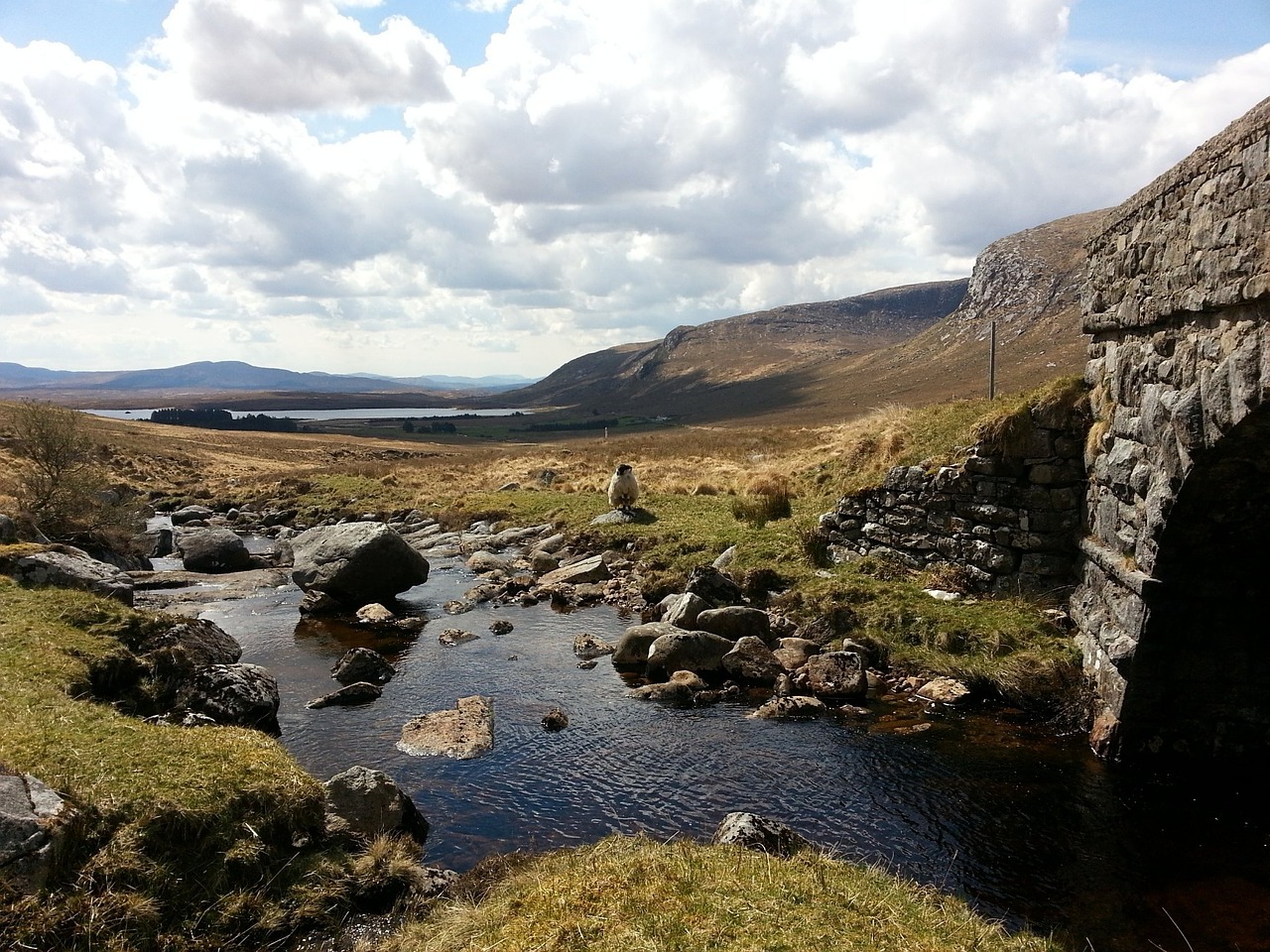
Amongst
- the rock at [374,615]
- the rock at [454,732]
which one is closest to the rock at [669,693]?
the rock at [454,732]

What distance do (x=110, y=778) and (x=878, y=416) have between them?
22827mm

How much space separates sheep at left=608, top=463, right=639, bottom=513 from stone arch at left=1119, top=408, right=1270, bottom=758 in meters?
20.3

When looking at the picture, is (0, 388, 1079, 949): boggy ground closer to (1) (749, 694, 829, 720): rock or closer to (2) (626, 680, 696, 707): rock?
(1) (749, 694, 829, 720): rock

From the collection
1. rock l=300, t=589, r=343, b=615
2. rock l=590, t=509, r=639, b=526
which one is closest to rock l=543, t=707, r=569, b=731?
rock l=300, t=589, r=343, b=615


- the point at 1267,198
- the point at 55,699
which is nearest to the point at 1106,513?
the point at 1267,198

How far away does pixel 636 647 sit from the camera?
59.7 ft

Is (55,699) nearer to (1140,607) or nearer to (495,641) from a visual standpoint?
(495,641)

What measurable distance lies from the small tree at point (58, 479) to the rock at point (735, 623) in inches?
895

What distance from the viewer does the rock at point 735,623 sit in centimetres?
1836

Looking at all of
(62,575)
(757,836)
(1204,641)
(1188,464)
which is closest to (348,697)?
(62,575)

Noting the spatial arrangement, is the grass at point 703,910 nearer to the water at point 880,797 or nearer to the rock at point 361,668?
the water at point 880,797

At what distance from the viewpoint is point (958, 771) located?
497 inches

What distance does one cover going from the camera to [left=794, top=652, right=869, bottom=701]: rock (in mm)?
15555

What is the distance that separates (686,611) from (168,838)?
12.4 meters
